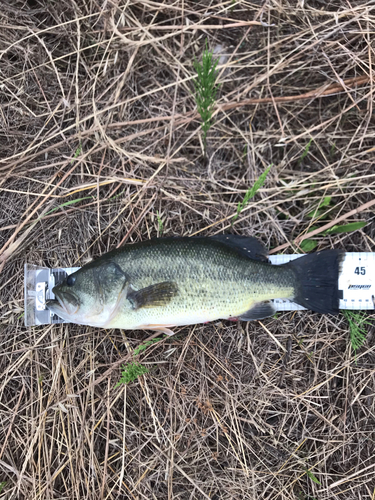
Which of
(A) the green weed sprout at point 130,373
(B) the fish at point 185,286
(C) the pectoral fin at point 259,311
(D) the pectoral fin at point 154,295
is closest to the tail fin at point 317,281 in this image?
(B) the fish at point 185,286

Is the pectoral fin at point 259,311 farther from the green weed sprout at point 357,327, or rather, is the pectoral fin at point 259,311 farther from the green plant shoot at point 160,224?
the green plant shoot at point 160,224

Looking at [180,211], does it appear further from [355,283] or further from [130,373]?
[355,283]

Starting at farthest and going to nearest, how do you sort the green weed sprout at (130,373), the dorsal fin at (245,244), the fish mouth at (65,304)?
the dorsal fin at (245,244), the fish mouth at (65,304), the green weed sprout at (130,373)

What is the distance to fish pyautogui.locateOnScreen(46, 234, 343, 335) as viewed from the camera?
2875 mm

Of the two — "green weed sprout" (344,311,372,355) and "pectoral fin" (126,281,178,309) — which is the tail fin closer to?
"green weed sprout" (344,311,372,355)

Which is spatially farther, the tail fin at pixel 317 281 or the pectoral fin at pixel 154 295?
the tail fin at pixel 317 281

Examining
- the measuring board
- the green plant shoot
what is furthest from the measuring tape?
the green plant shoot

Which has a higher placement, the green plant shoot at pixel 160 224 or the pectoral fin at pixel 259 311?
the green plant shoot at pixel 160 224

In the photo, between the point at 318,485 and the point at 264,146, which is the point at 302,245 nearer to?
the point at 264,146

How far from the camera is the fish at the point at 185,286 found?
113 inches

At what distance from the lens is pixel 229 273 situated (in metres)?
2.92

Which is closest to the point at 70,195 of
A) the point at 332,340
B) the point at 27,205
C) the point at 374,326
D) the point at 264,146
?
the point at 27,205

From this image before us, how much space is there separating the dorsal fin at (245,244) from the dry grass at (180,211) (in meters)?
0.24

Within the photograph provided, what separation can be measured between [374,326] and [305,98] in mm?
2328
